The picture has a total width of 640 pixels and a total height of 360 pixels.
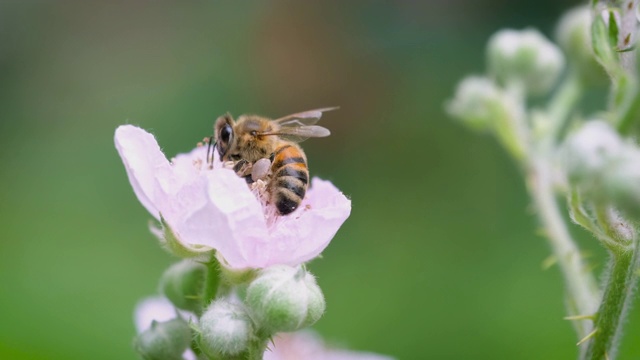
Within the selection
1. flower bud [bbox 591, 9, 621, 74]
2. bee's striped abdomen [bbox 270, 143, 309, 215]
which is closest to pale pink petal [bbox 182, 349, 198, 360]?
bee's striped abdomen [bbox 270, 143, 309, 215]

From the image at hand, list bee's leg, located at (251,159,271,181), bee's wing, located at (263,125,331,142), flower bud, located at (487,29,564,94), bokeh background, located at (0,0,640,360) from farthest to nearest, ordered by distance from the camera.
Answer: bokeh background, located at (0,0,640,360)
flower bud, located at (487,29,564,94)
bee's wing, located at (263,125,331,142)
bee's leg, located at (251,159,271,181)

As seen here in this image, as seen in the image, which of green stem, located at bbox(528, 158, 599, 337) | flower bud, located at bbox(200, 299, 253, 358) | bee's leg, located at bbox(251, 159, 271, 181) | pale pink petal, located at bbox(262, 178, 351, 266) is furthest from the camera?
bee's leg, located at bbox(251, 159, 271, 181)

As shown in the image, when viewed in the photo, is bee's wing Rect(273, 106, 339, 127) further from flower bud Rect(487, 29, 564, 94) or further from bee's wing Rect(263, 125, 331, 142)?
flower bud Rect(487, 29, 564, 94)

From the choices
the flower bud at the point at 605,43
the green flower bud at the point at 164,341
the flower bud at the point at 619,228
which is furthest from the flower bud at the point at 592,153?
the green flower bud at the point at 164,341

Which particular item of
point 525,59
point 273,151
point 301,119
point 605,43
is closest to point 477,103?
point 525,59

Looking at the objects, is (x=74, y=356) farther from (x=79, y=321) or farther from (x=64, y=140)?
(x=64, y=140)

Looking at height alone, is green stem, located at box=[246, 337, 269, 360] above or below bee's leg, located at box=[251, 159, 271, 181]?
below

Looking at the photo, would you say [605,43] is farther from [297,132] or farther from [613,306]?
[297,132]

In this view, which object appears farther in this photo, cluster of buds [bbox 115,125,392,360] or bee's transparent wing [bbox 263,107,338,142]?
bee's transparent wing [bbox 263,107,338,142]
